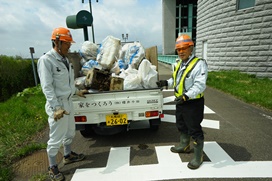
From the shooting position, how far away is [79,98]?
11.0 ft

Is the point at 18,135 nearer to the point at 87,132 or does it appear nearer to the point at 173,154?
the point at 87,132

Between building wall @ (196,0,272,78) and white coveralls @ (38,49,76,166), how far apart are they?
10.2m

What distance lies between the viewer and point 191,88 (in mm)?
2604

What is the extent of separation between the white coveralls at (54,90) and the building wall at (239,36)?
10.2 meters

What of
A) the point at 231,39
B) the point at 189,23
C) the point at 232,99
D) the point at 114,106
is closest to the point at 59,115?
the point at 114,106

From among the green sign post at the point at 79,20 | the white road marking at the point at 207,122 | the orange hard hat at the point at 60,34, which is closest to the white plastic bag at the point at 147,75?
the orange hard hat at the point at 60,34

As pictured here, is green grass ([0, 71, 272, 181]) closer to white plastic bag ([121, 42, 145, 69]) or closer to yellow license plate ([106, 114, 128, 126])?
yellow license plate ([106, 114, 128, 126])

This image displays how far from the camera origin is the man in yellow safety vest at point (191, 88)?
2.58 m

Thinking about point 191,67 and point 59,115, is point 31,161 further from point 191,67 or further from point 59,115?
point 191,67

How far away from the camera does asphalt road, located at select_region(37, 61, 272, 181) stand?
2.72 metres

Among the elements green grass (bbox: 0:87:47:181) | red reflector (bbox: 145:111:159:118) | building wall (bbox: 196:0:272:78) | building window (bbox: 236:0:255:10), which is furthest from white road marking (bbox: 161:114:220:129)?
building window (bbox: 236:0:255:10)

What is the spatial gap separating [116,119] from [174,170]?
4.28 feet

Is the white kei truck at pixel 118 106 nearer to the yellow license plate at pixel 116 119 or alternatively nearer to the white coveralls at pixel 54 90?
the yellow license plate at pixel 116 119

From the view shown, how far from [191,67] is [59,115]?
1.98 m
